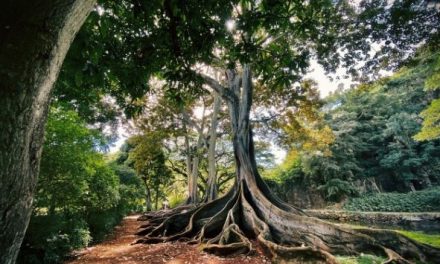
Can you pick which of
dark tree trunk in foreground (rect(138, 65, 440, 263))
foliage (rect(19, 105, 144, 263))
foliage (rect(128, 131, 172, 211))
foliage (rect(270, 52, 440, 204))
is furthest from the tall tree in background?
foliage (rect(270, 52, 440, 204))

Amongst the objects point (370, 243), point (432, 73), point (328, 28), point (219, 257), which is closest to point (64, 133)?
point (219, 257)

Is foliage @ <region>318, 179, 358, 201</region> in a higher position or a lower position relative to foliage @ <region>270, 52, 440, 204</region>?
lower

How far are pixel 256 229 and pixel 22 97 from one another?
22.2 feet

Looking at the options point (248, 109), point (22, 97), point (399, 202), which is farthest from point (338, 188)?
point (22, 97)

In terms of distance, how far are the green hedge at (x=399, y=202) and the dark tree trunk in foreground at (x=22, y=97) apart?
899 inches

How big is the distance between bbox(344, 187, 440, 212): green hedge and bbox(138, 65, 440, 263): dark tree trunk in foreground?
15282 millimetres

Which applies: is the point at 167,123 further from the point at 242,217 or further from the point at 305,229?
the point at 305,229

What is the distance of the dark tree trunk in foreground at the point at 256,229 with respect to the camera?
5.07 metres

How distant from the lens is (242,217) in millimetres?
7961

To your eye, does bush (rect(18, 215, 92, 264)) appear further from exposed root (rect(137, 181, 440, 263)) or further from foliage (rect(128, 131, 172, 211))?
foliage (rect(128, 131, 172, 211))

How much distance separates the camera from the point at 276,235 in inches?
267

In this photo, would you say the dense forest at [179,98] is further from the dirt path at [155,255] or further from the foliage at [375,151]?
the foliage at [375,151]

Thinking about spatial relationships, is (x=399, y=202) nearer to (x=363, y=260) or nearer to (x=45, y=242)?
(x=363, y=260)

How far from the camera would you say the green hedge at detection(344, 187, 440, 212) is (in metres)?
18.8
